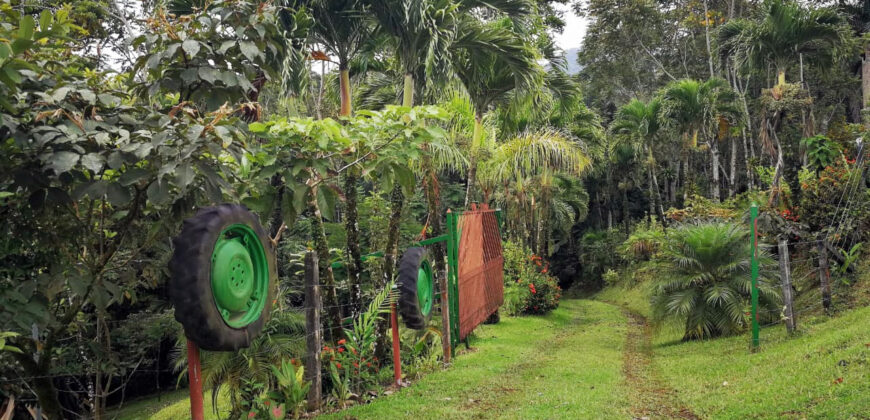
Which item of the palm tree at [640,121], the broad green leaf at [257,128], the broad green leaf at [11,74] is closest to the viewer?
the broad green leaf at [11,74]

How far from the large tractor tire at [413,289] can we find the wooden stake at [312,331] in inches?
49.4

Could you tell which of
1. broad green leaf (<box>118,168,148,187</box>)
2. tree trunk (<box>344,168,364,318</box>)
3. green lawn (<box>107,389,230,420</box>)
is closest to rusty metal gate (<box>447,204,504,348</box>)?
tree trunk (<box>344,168,364,318</box>)

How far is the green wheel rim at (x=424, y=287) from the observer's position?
688cm

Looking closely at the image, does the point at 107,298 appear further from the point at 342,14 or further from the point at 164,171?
the point at 342,14

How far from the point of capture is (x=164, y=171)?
2.87 metres

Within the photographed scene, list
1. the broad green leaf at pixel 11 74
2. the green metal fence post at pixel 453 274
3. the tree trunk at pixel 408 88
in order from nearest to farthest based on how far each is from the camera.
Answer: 1. the broad green leaf at pixel 11 74
2. the tree trunk at pixel 408 88
3. the green metal fence post at pixel 453 274

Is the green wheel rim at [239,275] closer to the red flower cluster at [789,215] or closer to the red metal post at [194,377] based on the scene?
the red metal post at [194,377]

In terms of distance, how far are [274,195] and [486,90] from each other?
9011mm

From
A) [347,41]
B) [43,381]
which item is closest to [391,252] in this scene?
[347,41]

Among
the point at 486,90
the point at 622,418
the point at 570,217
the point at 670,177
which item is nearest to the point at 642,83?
the point at 670,177

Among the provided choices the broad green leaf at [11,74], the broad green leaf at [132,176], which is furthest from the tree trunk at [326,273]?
the broad green leaf at [11,74]

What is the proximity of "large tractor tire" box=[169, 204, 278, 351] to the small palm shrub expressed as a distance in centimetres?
847

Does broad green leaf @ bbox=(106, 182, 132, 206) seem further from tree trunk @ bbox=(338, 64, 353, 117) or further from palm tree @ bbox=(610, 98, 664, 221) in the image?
palm tree @ bbox=(610, 98, 664, 221)

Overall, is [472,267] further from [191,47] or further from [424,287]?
[191,47]
